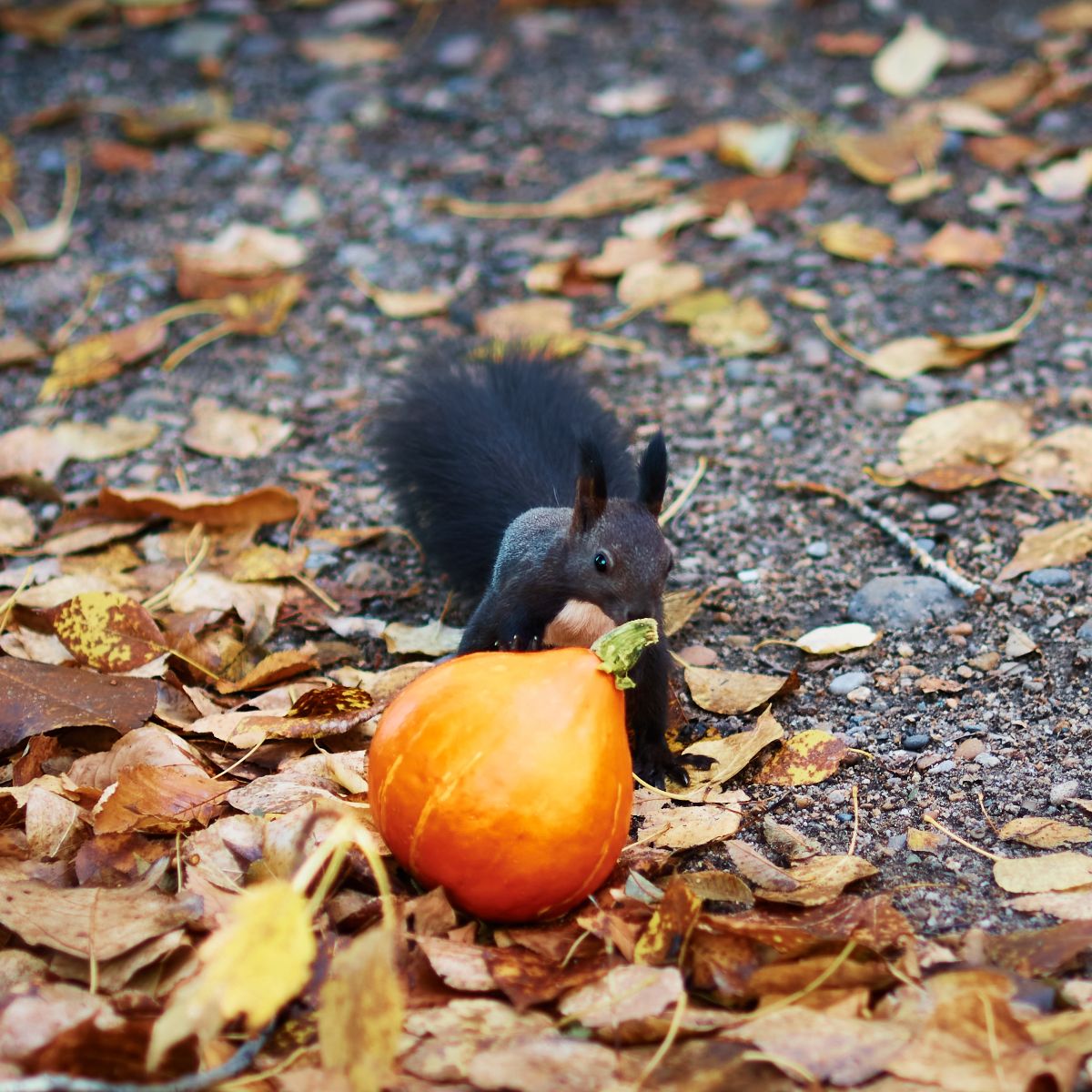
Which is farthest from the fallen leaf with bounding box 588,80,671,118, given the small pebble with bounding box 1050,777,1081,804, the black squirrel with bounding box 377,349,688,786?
the small pebble with bounding box 1050,777,1081,804

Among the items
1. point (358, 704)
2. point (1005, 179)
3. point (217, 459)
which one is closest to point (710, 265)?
point (1005, 179)

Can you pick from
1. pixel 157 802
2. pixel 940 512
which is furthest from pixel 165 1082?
pixel 940 512

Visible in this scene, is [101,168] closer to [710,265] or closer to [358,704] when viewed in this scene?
[710,265]

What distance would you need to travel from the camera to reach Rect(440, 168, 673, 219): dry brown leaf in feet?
13.9

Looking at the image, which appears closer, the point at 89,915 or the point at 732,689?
the point at 89,915

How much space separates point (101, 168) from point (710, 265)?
6.88 feet

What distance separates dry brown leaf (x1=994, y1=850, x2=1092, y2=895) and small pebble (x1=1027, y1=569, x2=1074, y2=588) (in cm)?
81

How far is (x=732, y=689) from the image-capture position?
8.07 feet

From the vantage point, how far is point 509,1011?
163 centimetres

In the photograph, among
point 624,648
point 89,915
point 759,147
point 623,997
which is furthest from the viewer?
point 759,147

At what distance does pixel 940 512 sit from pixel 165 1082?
6.65 feet

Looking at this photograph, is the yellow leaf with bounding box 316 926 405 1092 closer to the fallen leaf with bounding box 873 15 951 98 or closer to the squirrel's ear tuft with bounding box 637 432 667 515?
the squirrel's ear tuft with bounding box 637 432 667 515

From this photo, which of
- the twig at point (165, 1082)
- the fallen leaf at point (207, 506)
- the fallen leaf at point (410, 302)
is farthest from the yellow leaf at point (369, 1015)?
the fallen leaf at point (410, 302)

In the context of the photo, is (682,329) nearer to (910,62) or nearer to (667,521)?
(667,521)
